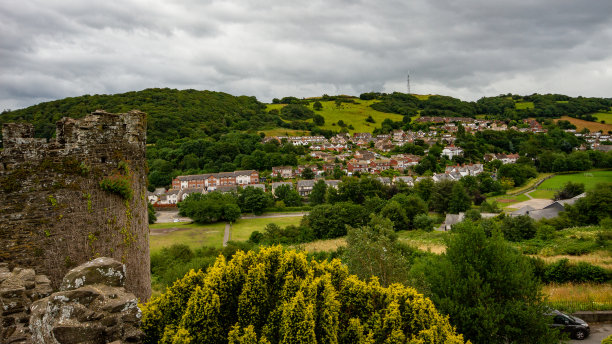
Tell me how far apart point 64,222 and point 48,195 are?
0.58 metres

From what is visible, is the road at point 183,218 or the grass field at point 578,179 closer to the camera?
the road at point 183,218

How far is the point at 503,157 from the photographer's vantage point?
96.6 m

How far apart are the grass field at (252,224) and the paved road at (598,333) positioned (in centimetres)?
3590

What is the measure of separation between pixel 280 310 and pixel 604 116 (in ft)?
600

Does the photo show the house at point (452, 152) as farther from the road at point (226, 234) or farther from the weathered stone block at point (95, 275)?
the weathered stone block at point (95, 275)

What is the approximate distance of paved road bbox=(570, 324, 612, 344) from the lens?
11.9m

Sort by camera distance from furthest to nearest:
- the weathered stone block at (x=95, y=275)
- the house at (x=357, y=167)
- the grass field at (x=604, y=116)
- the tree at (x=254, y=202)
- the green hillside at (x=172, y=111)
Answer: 1. the grass field at (x=604, y=116)
2. the house at (x=357, y=167)
3. the green hillside at (x=172, y=111)
4. the tree at (x=254, y=202)
5. the weathered stone block at (x=95, y=275)

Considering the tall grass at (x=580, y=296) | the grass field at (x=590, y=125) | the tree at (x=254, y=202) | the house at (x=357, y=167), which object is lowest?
the tree at (x=254, y=202)

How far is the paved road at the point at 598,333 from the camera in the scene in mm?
11852

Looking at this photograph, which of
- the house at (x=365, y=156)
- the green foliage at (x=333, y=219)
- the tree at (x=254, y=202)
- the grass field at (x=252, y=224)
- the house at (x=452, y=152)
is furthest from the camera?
the house at (x=452, y=152)

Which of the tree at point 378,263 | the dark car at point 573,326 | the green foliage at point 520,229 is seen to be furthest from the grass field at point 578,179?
the tree at point 378,263

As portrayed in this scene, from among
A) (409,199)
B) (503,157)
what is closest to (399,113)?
(503,157)

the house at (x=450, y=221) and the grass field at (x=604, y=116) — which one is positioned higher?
the grass field at (x=604, y=116)

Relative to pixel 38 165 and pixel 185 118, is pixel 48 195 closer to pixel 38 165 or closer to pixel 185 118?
pixel 38 165
